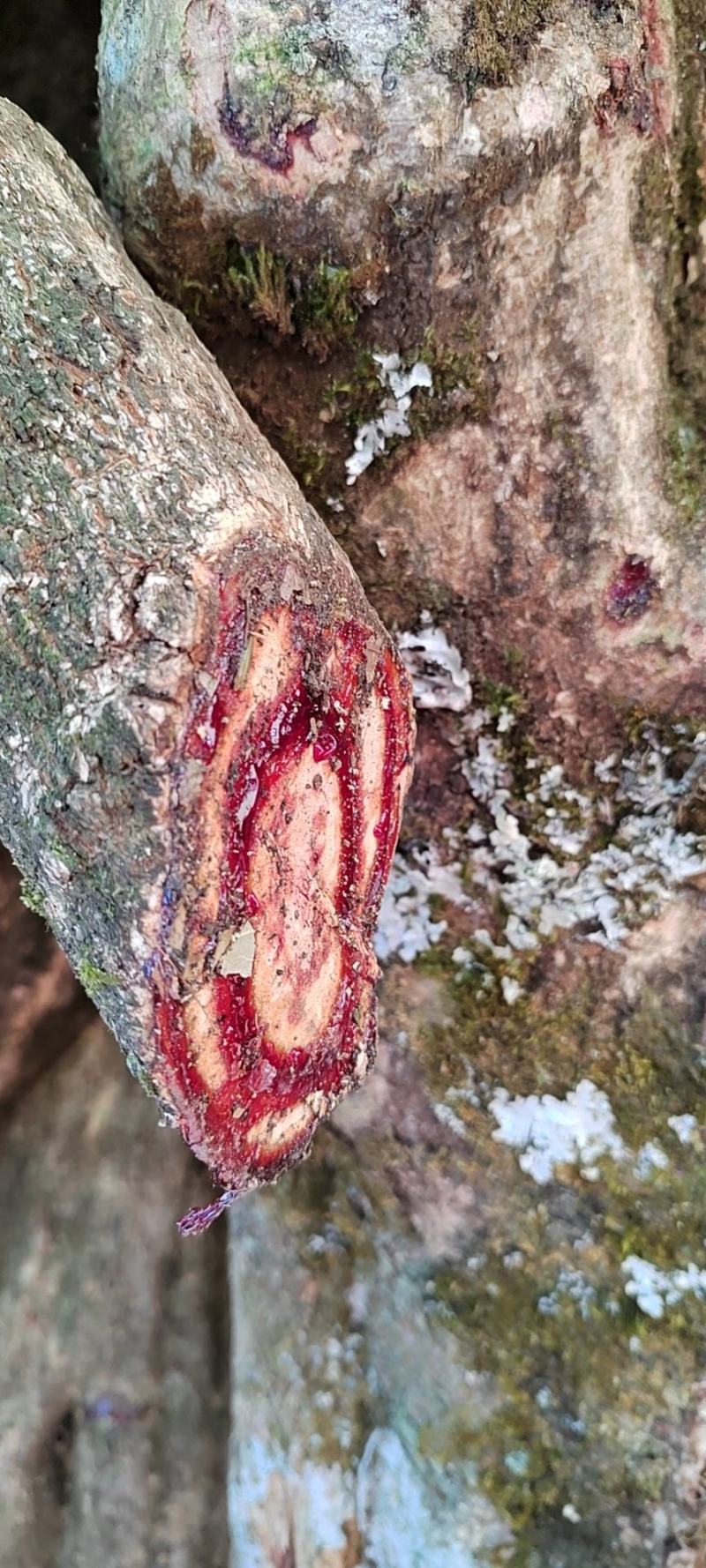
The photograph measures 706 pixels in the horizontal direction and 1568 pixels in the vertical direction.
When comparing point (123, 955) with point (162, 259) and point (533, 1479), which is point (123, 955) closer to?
point (162, 259)

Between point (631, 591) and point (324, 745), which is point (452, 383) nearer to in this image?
point (631, 591)

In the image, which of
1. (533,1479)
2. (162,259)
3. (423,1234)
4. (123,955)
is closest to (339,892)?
(123,955)

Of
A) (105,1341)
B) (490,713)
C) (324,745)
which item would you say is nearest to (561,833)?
(490,713)

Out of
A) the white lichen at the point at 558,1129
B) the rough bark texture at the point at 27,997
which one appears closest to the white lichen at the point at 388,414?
the white lichen at the point at 558,1129

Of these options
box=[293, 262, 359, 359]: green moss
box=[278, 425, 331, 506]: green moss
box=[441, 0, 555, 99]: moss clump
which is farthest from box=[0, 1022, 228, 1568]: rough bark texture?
box=[441, 0, 555, 99]: moss clump

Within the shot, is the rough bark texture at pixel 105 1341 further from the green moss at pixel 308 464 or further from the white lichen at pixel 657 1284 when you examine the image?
the green moss at pixel 308 464

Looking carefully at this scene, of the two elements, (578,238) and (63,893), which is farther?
(578,238)

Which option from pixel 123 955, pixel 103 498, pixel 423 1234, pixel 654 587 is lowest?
pixel 423 1234
